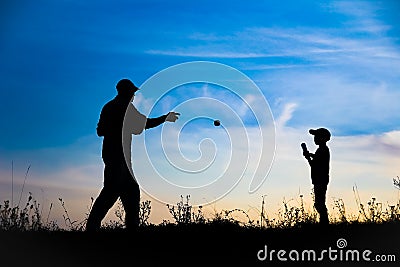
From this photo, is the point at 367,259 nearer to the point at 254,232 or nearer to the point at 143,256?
the point at 254,232

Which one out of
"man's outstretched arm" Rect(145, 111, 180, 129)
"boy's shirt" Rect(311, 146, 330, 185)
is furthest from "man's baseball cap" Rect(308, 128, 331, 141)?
"man's outstretched arm" Rect(145, 111, 180, 129)

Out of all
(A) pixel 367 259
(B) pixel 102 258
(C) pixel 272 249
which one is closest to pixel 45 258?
(B) pixel 102 258

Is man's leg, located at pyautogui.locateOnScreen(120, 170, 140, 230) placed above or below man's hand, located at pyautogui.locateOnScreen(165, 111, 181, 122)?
below

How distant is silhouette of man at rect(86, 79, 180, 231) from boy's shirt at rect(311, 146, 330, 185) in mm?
2638

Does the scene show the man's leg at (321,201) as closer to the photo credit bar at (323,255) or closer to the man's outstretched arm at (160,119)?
the photo credit bar at (323,255)

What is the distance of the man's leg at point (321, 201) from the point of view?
950 centimetres

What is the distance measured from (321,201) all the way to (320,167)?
0.55 metres

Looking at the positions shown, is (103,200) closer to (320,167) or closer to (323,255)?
(323,255)

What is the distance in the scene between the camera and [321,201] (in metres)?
9.59

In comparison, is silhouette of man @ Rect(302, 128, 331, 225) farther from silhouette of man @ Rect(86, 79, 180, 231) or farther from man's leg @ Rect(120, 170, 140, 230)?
man's leg @ Rect(120, 170, 140, 230)

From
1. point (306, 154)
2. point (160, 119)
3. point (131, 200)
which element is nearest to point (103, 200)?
point (131, 200)

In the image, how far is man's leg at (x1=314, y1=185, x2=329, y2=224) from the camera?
950 cm

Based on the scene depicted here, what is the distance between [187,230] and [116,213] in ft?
4.81

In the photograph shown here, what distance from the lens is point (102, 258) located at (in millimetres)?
6801
